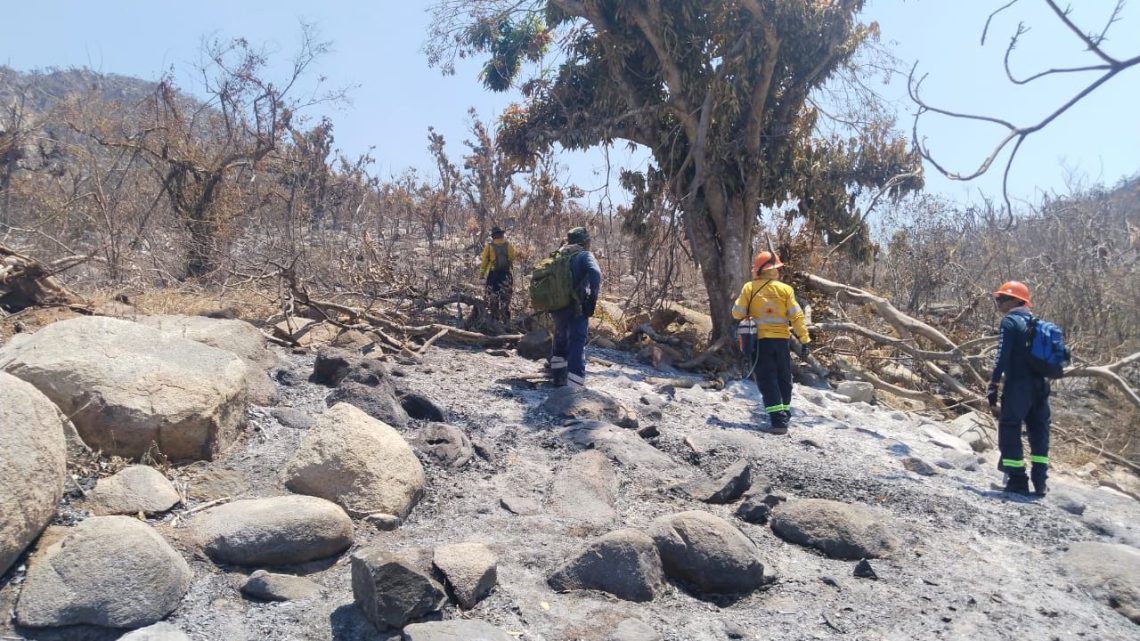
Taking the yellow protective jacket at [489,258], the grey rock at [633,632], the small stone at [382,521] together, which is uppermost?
the yellow protective jacket at [489,258]

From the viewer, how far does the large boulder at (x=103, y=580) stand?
3.23 meters

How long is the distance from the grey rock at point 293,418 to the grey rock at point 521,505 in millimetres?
1515

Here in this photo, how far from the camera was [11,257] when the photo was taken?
692 centimetres

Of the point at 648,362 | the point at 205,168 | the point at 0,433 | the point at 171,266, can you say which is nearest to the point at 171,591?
the point at 0,433

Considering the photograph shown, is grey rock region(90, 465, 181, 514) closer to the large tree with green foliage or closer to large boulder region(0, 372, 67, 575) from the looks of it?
large boulder region(0, 372, 67, 575)

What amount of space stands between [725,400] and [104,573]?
6197mm

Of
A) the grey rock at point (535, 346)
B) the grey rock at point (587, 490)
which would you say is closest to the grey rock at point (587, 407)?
the grey rock at point (587, 490)

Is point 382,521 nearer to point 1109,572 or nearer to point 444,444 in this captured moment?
point 444,444

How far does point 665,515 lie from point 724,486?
2.12ft

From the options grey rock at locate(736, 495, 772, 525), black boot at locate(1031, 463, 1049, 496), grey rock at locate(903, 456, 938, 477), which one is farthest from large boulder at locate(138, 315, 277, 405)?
black boot at locate(1031, 463, 1049, 496)

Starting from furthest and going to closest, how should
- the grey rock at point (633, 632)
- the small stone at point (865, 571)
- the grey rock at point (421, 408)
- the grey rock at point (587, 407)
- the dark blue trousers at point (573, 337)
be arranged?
1. the dark blue trousers at point (573, 337)
2. the grey rock at point (587, 407)
3. the grey rock at point (421, 408)
4. the small stone at point (865, 571)
5. the grey rock at point (633, 632)

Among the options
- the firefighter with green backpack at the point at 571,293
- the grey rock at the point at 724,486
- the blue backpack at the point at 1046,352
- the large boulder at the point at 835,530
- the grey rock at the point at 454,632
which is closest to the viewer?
the grey rock at the point at 454,632

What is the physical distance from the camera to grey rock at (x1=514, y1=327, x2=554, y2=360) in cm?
→ 924

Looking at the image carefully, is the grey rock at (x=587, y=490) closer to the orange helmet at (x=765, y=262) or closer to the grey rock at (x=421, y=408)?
the grey rock at (x=421, y=408)
